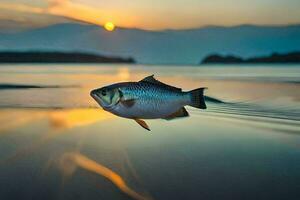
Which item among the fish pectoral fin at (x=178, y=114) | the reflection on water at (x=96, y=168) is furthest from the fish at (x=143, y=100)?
the reflection on water at (x=96, y=168)

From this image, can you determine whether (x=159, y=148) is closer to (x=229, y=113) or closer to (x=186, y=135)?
(x=186, y=135)

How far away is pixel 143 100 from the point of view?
9.62ft

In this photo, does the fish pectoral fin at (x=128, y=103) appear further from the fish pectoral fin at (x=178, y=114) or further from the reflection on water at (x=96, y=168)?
the reflection on water at (x=96, y=168)

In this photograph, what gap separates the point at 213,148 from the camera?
720 cm

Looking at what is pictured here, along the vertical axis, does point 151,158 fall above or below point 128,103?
below

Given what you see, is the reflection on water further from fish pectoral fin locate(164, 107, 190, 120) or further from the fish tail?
fish pectoral fin locate(164, 107, 190, 120)

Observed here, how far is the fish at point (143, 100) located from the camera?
2857 millimetres

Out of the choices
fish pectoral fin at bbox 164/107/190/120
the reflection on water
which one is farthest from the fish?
the reflection on water

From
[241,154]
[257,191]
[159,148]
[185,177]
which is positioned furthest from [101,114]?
[257,191]

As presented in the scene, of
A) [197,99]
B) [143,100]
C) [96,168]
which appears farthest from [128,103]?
[96,168]

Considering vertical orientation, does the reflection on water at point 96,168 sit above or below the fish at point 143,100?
below

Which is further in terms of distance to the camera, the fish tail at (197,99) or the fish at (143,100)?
the fish tail at (197,99)

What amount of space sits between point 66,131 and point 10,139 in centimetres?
131

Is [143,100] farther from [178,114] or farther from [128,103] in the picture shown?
[178,114]
